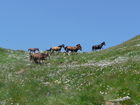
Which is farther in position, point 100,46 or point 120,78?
point 100,46

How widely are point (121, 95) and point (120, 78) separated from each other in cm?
355

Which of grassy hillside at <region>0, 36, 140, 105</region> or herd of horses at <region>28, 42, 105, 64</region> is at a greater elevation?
herd of horses at <region>28, 42, 105, 64</region>

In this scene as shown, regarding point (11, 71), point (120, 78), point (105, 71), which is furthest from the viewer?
point (11, 71)

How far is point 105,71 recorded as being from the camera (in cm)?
3669

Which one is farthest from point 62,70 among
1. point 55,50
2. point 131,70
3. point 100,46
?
point 100,46

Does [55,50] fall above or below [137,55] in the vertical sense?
above

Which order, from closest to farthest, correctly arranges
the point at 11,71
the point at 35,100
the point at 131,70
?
1. the point at 35,100
2. the point at 131,70
3. the point at 11,71

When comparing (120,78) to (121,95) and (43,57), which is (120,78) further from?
(43,57)

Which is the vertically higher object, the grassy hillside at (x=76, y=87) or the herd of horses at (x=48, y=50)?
the herd of horses at (x=48, y=50)

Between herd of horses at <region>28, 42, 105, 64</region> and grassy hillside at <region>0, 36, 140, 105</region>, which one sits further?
herd of horses at <region>28, 42, 105, 64</region>

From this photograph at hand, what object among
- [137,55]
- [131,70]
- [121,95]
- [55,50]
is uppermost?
[55,50]

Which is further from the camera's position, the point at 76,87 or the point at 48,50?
the point at 48,50

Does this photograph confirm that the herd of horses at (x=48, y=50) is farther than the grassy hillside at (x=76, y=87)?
Yes

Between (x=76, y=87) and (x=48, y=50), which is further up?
(x=48, y=50)
